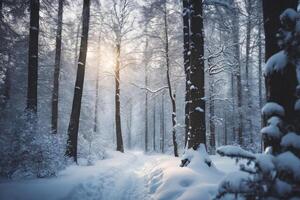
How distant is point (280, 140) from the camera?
3494 mm

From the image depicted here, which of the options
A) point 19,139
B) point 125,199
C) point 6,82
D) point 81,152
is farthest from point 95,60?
point 125,199

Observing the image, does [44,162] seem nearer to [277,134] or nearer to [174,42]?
[277,134]

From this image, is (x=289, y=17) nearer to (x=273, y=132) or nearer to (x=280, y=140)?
(x=273, y=132)

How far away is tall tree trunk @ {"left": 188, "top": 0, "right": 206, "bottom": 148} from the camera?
881 cm

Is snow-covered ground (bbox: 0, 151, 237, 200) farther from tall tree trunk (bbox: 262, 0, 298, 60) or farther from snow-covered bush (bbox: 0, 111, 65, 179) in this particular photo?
tall tree trunk (bbox: 262, 0, 298, 60)

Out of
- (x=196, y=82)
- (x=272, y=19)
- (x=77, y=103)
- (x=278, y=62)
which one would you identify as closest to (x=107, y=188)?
(x=196, y=82)

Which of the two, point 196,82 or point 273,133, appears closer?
point 273,133

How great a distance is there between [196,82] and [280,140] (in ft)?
18.6

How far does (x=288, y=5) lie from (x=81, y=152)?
502 inches

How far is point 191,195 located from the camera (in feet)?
18.0

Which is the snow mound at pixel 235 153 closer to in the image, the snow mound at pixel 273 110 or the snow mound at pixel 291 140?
the snow mound at pixel 291 140

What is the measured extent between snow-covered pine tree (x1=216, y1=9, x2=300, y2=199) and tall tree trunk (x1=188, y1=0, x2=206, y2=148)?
496 cm

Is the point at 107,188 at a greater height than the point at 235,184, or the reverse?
the point at 235,184

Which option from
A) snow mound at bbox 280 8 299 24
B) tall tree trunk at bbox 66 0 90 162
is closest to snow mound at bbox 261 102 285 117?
snow mound at bbox 280 8 299 24
